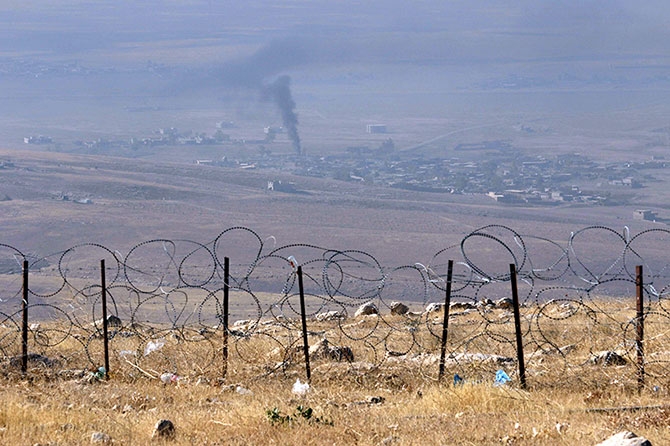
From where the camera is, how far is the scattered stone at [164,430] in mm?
7871

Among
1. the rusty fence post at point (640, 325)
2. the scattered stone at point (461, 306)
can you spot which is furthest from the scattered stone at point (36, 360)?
the scattered stone at point (461, 306)

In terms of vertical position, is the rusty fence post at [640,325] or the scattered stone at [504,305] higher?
the rusty fence post at [640,325]

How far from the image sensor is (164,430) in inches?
312

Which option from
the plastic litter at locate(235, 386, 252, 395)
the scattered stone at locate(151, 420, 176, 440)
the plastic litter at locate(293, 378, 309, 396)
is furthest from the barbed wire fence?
the scattered stone at locate(151, 420, 176, 440)

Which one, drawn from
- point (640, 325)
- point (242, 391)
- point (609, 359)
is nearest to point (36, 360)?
point (242, 391)

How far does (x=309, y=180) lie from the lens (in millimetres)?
147750

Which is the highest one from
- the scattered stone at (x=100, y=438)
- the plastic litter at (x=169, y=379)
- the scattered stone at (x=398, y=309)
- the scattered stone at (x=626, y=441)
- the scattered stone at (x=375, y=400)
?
the scattered stone at (x=626, y=441)

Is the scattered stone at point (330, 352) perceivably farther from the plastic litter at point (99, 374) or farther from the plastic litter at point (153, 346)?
the plastic litter at point (99, 374)

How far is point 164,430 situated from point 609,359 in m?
5.21

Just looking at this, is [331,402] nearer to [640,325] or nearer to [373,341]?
[640,325]

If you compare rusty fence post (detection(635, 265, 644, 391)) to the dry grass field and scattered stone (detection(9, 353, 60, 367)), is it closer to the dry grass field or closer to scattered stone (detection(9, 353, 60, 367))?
the dry grass field

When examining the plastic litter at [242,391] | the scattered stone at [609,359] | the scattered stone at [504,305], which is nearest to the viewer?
the plastic litter at [242,391]

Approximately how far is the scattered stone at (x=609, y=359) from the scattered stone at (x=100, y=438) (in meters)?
5.46

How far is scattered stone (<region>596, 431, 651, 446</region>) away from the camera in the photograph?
6570 millimetres
